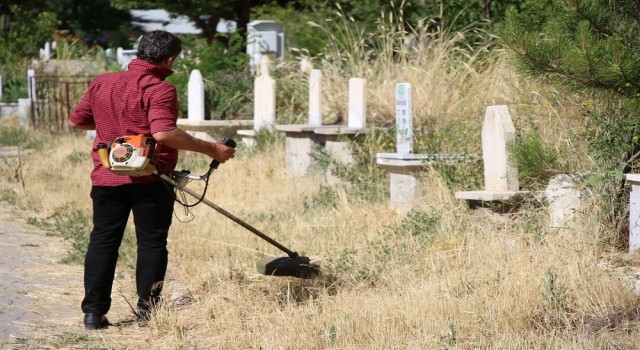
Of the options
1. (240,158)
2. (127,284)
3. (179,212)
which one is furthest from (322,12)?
(127,284)

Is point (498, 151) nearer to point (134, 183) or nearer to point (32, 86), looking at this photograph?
point (134, 183)

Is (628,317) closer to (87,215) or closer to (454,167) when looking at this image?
(454,167)

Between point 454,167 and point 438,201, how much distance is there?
410 millimetres

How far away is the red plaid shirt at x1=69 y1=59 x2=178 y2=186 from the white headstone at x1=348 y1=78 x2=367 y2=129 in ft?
15.4

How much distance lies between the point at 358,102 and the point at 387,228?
2858mm

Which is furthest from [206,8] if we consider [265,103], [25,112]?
[265,103]

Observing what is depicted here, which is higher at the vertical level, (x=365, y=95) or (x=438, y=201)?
(x=365, y=95)

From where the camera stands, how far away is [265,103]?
43.2 feet

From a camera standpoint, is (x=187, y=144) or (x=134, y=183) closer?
(x=187, y=144)

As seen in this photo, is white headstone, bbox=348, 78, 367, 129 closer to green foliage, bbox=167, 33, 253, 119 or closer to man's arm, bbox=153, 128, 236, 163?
green foliage, bbox=167, 33, 253, 119

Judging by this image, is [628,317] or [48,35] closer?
[628,317]

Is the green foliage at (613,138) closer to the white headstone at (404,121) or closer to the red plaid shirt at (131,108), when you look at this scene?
the white headstone at (404,121)

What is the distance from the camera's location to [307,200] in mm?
10141

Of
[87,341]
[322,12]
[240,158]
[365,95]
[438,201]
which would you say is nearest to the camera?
[87,341]
